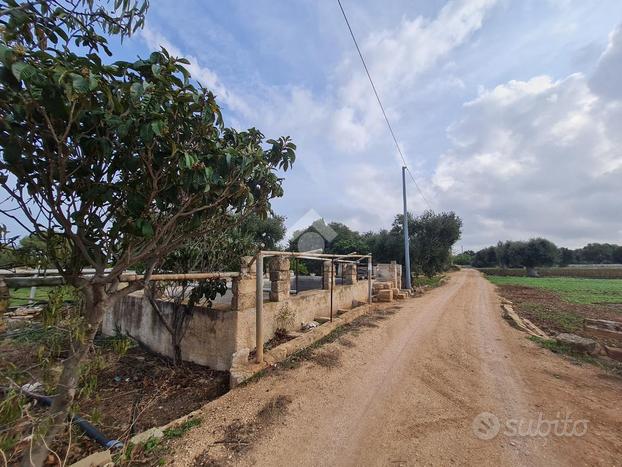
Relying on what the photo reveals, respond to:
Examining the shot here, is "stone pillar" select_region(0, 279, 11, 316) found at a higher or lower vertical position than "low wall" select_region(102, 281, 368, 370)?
higher

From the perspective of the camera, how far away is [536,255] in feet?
172

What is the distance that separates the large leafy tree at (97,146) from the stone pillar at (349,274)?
8.71m

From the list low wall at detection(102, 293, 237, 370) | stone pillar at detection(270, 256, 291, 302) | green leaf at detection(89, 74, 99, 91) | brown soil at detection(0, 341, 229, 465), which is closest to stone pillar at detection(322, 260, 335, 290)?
stone pillar at detection(270, 256, 291, 302)

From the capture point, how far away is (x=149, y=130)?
1623 mm

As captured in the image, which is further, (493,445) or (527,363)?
(527,363)

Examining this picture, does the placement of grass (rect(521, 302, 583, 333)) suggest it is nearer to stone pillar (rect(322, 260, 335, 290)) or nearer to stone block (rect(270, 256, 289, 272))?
stone pillar (rect(322, 260, 335, 290))

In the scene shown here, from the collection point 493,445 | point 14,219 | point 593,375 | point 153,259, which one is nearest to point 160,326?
point 153,259

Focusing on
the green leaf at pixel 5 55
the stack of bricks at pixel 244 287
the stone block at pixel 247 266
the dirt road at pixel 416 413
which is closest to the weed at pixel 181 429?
the dirt road at pixel 416 413

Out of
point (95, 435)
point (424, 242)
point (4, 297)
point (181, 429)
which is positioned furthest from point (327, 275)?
point (424, 242)

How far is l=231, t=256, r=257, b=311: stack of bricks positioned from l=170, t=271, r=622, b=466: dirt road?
4.03 ft

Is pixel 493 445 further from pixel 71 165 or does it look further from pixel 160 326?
pixel 160 326

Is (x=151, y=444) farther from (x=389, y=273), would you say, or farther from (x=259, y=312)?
(x=389, y=273)

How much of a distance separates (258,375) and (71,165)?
3.73 meters

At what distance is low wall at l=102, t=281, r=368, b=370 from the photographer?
479 centimetres
